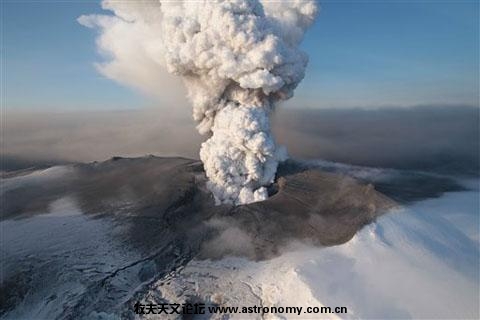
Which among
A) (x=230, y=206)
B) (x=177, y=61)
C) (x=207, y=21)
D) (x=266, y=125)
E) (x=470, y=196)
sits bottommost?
(x=470, y=196)

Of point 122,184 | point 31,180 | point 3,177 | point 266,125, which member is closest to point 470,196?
point 266,125

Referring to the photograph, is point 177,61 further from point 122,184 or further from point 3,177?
point 3,177

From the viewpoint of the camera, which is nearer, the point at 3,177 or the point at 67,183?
the point at 67,183

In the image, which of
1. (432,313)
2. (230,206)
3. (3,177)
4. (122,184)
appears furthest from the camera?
(3,177)

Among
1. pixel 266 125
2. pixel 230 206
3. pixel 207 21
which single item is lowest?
pixel 230 206

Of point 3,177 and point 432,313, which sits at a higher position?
point 3,177

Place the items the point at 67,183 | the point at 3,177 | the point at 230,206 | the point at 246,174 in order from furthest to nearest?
Result: the point at 3,177 < the point at 67,183 < the point at 246,174 < the point at 230,206

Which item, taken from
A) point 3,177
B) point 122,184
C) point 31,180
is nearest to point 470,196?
point 122,184

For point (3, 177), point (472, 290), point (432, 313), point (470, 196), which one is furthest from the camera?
point (470, 196)

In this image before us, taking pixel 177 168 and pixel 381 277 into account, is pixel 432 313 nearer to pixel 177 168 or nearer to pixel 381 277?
pixel 381 277
